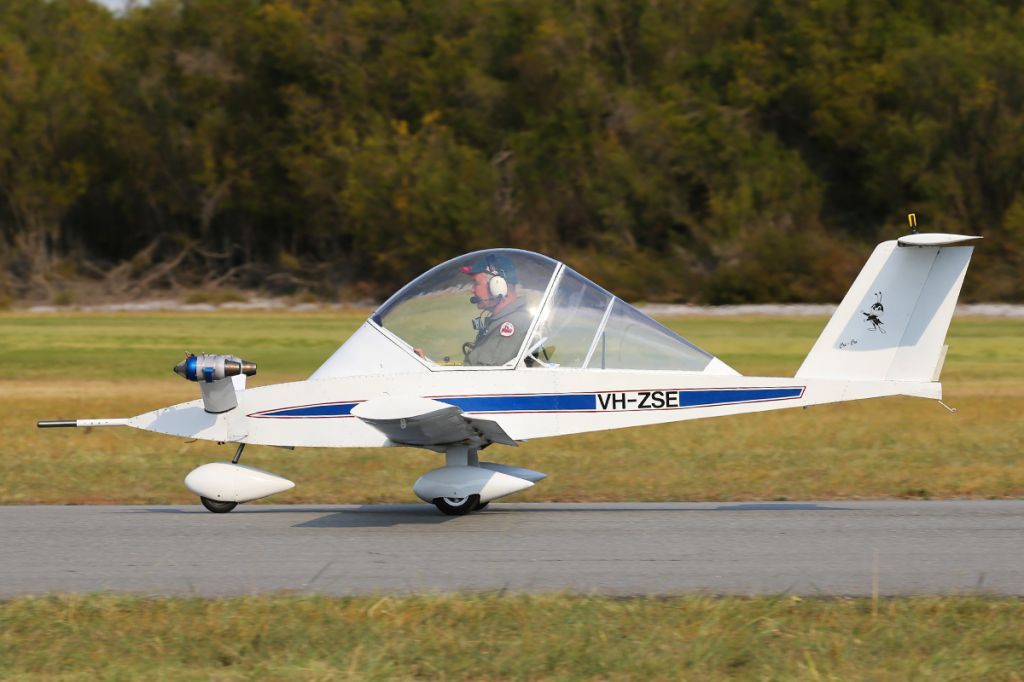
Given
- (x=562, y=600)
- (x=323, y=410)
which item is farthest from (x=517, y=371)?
(x=562, y=600)

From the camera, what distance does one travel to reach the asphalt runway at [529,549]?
23.6ft

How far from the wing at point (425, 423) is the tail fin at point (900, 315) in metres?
2.38

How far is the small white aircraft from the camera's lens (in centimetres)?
903

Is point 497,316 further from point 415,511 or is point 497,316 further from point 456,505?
point 415,511

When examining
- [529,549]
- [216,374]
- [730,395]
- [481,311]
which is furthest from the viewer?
[481,311]

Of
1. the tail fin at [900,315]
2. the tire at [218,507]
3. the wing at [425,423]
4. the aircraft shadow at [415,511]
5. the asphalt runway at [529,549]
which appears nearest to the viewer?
the asphalt runway at [529,549]

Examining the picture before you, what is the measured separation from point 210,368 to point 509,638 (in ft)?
12.5

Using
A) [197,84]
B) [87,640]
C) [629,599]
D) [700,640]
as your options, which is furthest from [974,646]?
[197,84]

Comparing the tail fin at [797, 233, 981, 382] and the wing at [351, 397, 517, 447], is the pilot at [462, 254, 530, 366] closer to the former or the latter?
the wing at [351, 397, 517, 447]

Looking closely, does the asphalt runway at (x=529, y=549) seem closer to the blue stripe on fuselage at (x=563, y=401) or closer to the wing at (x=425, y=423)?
the wing at (x=425, y=423)

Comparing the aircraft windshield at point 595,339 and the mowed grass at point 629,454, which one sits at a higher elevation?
the aircraft windshield at point 595,339

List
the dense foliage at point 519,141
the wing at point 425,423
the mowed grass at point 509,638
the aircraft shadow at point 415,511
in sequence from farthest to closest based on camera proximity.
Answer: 1. the dense foliage at point 519,141
2. the aircraft shadow at point 415,511
3. the wing at point 425,423
4. the mowed grass at point 509,638

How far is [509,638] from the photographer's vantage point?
19.8 feet

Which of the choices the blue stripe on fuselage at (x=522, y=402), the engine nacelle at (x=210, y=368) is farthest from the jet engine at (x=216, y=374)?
the blue stripe on fuselage at (x=522, y=402)
